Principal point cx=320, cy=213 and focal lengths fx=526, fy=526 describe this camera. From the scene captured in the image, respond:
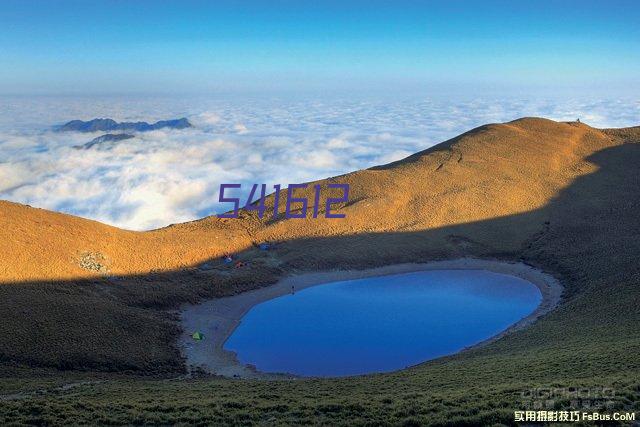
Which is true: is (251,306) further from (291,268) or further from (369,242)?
(369,242)

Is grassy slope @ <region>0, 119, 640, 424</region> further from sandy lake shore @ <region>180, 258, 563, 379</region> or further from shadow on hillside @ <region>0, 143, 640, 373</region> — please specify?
sandy lake shore @ <region>180, 258, 563, 379</region>

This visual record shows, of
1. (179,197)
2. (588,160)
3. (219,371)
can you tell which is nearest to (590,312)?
(219,371)

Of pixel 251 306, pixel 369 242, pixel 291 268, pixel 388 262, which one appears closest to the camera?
pixel 251 306

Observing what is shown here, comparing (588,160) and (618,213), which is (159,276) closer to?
(618,213)

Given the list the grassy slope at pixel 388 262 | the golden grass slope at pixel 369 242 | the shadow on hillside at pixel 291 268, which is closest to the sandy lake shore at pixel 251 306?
the shadow on hillside at pixel 291 268

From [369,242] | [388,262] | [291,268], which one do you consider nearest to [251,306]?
[291,268]

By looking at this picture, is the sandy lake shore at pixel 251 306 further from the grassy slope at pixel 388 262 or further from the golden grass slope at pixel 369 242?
the grassy slope at pixel 388 262
